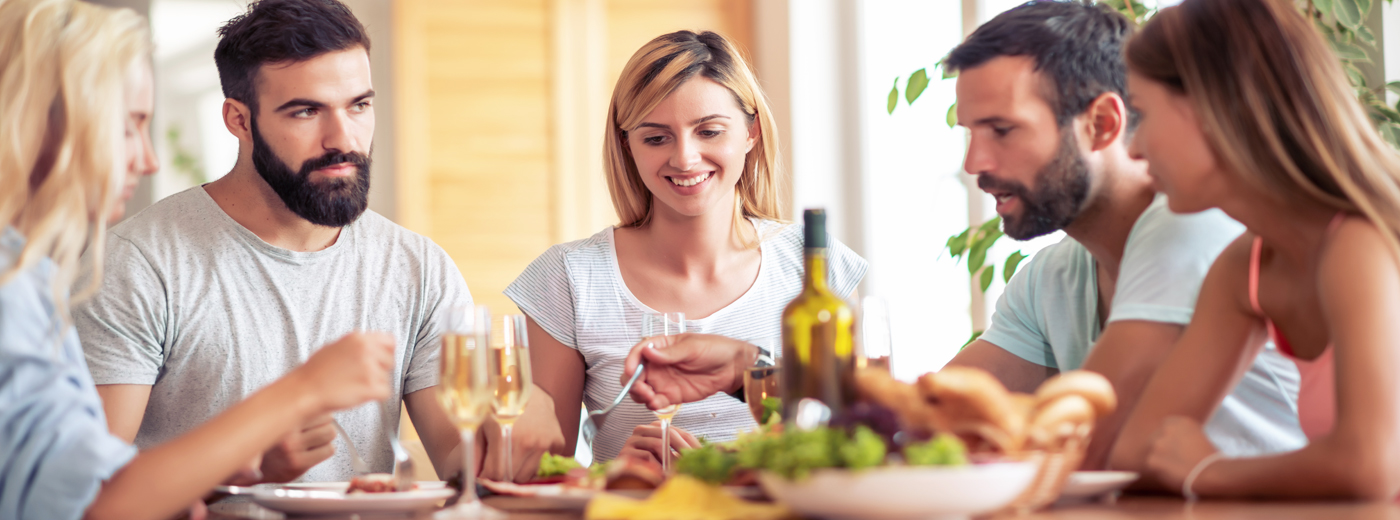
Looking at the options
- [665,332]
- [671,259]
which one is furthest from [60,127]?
[671,259]

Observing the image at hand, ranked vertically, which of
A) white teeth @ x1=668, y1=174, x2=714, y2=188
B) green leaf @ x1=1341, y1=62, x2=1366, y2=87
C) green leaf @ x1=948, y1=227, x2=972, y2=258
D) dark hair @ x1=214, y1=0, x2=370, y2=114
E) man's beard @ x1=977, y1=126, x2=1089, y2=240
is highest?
dark hair @ x1=214, y1=0, x2=370, y2=114

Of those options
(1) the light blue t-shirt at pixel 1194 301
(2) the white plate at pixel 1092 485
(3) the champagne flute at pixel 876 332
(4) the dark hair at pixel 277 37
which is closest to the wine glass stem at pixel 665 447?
(3) the champagne flute at pixel 876 332

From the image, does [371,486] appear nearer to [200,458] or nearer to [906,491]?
[200,458]

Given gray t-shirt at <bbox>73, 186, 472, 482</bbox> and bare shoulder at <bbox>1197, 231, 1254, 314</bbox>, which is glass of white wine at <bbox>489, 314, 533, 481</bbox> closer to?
bare shoulder at <bbox>1197, 231, 1254, 314</bbox>

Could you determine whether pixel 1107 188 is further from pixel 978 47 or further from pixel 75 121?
pixel 75 121

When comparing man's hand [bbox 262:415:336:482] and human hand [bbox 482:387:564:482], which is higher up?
man's hand [bbox 262:415:336:482]

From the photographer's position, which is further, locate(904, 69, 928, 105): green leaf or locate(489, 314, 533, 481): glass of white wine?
locate(904, 69, 928, 105): green leaf

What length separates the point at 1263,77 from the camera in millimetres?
1167

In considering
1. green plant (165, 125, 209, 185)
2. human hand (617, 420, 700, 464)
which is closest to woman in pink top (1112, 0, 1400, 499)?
human hand (617, 420, 700, 464)

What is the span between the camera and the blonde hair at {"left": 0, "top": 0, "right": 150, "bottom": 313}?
1103 millimetres

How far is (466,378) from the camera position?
112 centimetres

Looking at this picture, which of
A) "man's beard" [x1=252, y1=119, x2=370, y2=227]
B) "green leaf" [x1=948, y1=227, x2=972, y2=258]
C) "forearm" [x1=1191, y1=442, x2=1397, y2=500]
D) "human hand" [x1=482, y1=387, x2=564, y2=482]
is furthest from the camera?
"green leaf" [x1=948, y1=227, x2=972, y2=258]

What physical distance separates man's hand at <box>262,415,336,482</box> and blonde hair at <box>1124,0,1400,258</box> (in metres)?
1.11

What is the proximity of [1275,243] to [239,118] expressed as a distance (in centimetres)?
182
